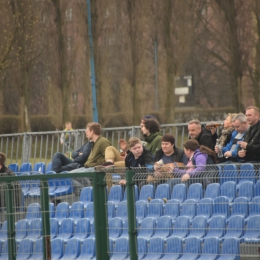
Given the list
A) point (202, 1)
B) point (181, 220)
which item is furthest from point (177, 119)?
point (181, 220)

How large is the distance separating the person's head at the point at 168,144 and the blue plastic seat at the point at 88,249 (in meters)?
2.49

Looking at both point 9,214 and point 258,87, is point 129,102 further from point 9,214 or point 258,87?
point 9,214

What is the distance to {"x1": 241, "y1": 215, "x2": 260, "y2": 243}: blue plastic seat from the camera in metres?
9.73

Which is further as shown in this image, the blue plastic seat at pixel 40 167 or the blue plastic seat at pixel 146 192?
the blue plastic seat at pixel 40 167

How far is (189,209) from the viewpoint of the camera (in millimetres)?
10734

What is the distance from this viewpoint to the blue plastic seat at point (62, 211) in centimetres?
1063

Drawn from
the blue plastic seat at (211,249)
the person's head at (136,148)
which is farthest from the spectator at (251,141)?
the blue plastic seat at (211,249)

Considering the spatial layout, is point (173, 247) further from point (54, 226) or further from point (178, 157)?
point (178, 157)

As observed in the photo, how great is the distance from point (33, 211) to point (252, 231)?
8.29 ft

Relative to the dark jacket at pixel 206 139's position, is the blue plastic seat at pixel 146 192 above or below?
below

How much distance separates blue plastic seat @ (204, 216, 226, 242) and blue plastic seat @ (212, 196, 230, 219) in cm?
9

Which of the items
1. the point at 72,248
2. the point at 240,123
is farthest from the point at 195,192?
the point at 240,123

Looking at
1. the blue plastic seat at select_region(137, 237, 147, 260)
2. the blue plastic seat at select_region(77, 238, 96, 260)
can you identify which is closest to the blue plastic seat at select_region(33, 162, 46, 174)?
the blue plastic seat at select_region(77, 238, 96, 260)

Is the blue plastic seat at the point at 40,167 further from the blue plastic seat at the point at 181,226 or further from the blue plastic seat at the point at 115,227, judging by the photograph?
the blue plastic seat at the point at 115,227
